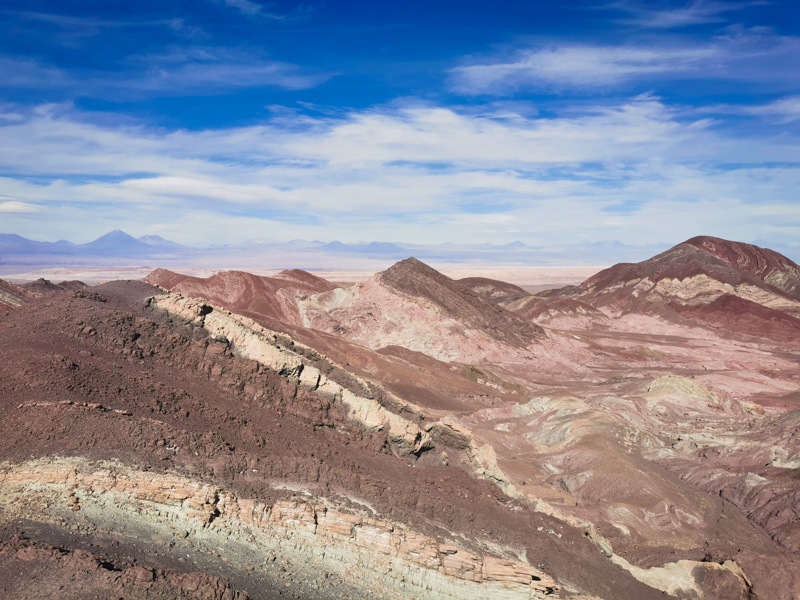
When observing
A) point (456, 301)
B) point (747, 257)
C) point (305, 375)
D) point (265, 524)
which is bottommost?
point (265, 524)

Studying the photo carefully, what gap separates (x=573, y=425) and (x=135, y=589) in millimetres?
20991

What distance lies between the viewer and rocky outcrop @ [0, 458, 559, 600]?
32.6 feet

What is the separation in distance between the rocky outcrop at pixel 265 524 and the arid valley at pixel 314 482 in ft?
0.10

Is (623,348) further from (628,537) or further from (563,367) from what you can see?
(628,537)

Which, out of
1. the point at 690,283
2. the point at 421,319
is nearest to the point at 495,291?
the point at 690,283

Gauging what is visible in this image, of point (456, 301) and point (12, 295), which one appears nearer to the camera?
point (12, 295)

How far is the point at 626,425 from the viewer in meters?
26.8

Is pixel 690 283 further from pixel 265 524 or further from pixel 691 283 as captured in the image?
pixel 265 524

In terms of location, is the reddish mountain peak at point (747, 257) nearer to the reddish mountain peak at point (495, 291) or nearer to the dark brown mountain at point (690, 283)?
the dark brown mountain at point (690, 283)

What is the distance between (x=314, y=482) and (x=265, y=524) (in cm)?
156

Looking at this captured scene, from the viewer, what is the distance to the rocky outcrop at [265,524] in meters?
9.93

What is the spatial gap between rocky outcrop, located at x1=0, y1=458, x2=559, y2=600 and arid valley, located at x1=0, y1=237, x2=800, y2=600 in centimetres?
3

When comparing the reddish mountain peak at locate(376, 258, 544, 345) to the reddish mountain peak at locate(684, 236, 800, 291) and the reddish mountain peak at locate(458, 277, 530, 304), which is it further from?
the reddish mountain peak at locate(684, 236, 800, 291)

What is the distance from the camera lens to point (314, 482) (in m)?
12.3
